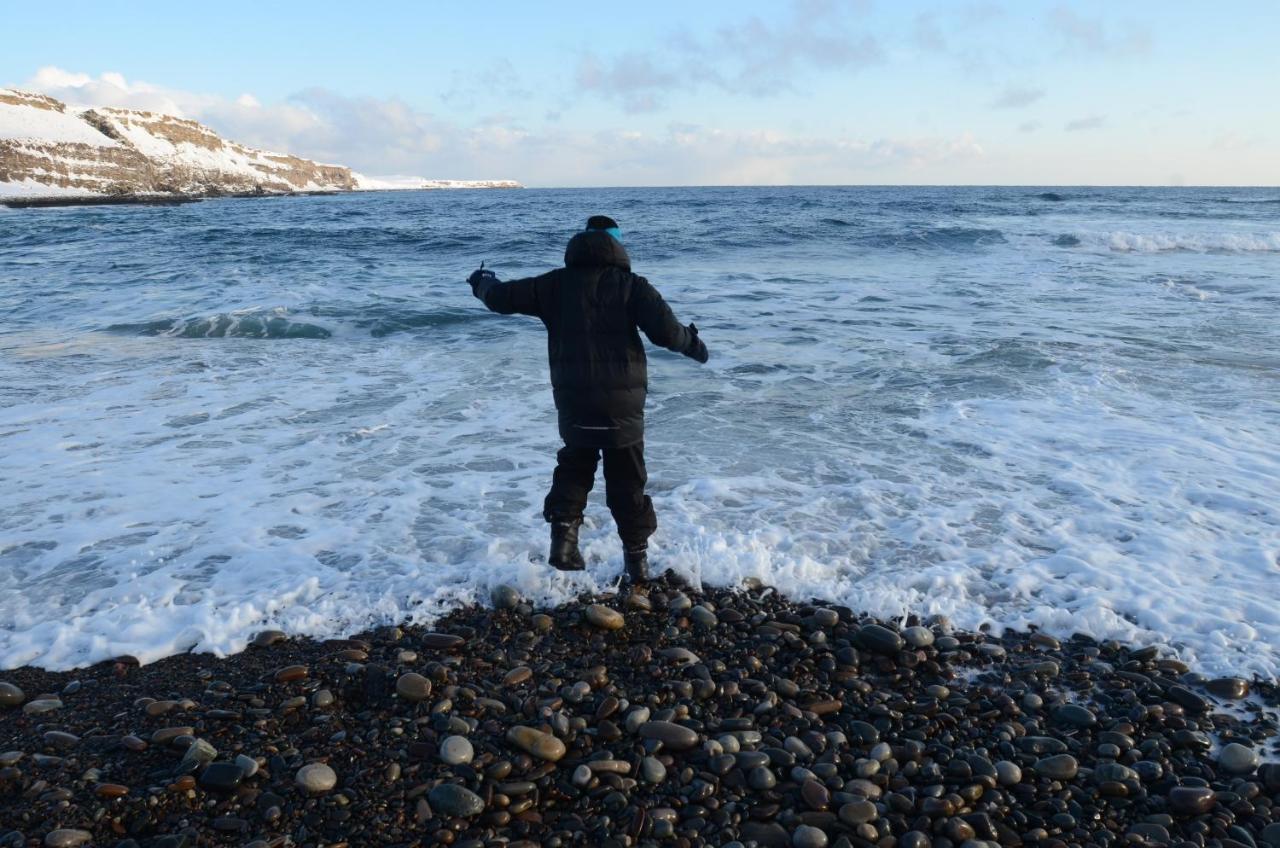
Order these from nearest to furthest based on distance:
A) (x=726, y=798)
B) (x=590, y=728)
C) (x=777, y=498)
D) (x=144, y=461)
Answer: (x=726, y=798) → (x=590, y=728) → (x=777, y=498) → (x=144, y=461)

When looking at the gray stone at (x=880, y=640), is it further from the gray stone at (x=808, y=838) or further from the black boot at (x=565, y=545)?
the black boot at (x=565, y=545)

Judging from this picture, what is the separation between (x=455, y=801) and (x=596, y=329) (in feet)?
7.88

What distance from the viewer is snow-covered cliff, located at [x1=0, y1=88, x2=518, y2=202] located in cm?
8419

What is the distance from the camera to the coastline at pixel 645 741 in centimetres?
289

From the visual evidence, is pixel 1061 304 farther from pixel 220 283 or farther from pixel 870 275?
pixel 220 283

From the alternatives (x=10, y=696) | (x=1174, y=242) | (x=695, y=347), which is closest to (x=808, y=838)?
(x=695, y=347)

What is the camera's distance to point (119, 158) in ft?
324

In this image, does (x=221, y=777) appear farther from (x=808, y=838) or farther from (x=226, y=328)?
(x=226, y=328)

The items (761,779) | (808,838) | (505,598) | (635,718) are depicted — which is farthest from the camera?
(505,598)

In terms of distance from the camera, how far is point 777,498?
6207 mm

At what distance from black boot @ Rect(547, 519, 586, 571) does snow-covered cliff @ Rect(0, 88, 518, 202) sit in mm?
87468

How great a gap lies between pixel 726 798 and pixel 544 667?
1189 mm

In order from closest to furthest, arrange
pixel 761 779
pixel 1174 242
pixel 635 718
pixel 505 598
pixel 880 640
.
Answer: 1. pixel 761 779
2. pixel 635 718
3. pixel 880 640
4. pixel 505 598
5. pixel 1174 242

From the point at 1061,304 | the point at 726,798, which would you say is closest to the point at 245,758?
the point at 726,798
